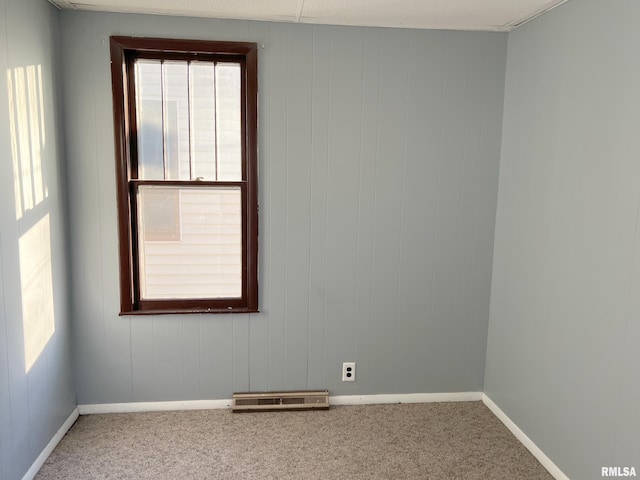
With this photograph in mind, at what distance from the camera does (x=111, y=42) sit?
2.71m

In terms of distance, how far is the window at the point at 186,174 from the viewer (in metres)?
2.81

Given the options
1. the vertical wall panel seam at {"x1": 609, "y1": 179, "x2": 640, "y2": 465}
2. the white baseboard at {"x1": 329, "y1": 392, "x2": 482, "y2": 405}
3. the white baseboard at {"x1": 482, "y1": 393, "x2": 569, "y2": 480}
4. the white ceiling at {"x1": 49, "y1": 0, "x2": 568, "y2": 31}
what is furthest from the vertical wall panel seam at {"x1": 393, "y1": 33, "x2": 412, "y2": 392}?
the vertical wall panel seam at {"x1": 609, "y1": 179, "x2": 640, "y2": 465}

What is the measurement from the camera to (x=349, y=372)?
314cm

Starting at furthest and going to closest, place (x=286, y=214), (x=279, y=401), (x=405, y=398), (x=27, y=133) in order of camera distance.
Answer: (x=405, y=398)
(x=279, y=401)
(x=286, y=214)
(x=27, y=133)

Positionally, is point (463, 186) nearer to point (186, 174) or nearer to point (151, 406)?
point (186, 174)

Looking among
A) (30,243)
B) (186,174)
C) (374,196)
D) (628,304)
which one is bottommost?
(628,304)

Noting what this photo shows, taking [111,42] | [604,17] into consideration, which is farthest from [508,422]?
[111,42]

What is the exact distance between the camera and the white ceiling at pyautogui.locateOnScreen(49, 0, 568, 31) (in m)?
2.50

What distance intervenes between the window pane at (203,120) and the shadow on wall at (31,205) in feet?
2.66

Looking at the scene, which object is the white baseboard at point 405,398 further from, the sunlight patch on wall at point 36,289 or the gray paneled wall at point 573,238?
the sunlight patch on wall at point 36,289

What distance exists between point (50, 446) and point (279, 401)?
132cm

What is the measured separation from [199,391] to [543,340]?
2.13 metres

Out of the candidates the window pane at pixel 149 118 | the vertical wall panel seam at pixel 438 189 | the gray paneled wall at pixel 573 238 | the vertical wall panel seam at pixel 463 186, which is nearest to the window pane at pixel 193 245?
the window pane at pixel 149 118

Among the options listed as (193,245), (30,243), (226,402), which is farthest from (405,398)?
(30,243)
